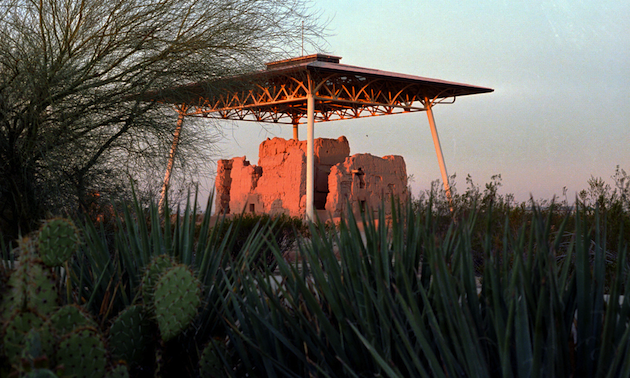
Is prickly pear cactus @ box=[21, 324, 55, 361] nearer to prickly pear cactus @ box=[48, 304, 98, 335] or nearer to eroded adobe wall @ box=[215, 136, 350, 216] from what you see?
prickly pear cactus @ box=[48, 304, 98, 335]

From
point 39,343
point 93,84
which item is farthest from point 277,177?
point 39,343

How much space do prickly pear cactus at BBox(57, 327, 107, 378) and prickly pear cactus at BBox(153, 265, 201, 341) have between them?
0.95ft

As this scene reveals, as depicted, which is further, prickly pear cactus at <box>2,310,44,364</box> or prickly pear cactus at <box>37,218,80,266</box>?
prickly pear cactus at <box>37,218,80,266</box>

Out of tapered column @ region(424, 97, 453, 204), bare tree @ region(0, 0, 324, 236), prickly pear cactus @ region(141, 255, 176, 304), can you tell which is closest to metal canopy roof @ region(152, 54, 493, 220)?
tapered column @ region(424, 97, 453, 204)

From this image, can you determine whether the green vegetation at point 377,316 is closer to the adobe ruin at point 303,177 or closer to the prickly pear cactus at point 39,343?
the prickly pear cactus at point 39,343

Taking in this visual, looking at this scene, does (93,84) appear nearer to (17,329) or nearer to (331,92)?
(17,329)

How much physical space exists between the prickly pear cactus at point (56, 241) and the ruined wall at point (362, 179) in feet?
44.6

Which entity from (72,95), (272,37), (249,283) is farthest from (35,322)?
(272,37)

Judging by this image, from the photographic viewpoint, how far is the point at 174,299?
→ 157cm

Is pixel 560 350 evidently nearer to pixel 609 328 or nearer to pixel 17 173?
pixel 609 328

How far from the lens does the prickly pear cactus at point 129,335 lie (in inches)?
66.5

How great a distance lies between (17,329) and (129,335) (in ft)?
1.65

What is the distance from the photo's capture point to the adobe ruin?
15844mm

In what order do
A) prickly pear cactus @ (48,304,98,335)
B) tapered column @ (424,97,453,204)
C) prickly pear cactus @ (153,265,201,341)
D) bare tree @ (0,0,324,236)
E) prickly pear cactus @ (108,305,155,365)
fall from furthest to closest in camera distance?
tapered column @ (424,97,453,204) → bare tree @ (0,0,324,236) → prickly pear cactus @ (108,305,155,365) → prickly pear cactus @ (153,265,201,341) → prickly pear cactus @ (48,304,98,335)
